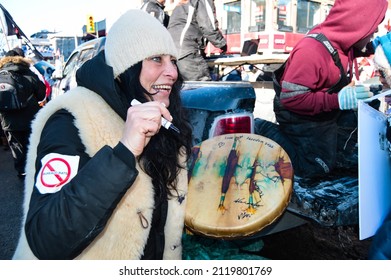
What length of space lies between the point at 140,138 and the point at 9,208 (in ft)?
10.7

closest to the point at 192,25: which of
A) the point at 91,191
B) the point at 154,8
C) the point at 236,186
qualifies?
the point at 154,8

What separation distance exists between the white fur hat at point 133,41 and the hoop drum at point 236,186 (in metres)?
0.60

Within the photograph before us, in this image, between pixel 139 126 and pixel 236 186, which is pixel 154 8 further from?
pixel 139 126

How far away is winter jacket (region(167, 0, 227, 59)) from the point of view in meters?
3.80

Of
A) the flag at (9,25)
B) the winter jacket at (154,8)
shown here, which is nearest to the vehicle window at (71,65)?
the flag at (9,25)

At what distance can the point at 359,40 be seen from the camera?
2.09 metres

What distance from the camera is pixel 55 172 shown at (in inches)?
41.3

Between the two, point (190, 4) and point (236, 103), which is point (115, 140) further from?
point (190, 4)

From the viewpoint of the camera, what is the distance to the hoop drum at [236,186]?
4.88 ft

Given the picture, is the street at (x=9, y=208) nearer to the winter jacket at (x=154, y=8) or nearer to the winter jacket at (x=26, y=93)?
the winter jacket at (x=26, y=93)

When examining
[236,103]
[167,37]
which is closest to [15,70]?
[236,103]

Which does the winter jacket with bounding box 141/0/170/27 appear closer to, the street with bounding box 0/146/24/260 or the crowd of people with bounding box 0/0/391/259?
the crowd of people with bounding box 0/0/391/259

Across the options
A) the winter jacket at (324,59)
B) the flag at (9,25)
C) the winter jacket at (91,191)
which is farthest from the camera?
the flag at (9,25)

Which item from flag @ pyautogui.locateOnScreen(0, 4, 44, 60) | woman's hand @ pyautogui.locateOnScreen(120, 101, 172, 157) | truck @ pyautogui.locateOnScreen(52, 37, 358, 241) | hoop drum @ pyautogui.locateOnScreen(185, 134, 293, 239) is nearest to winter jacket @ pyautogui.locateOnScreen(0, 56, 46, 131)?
flag @ pyautogui.locateOnScreen(0, 4, 44, 60)
